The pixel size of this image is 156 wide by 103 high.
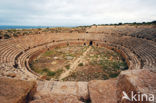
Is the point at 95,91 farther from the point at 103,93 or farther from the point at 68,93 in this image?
the point at 68,93

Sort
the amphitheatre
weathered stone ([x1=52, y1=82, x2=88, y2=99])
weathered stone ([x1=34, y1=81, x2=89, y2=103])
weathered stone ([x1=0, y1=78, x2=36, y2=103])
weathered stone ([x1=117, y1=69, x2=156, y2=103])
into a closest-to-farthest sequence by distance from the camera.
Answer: weathered stone ([x1=117, y1=69, x2=156, y2=103])
weathered stone ([x1=0, y1=78, x2=36, y2=103])
the amphitheatre
weathered stone ([x1=34, y1=81, x2=89, y2=103])
weathered stone ([x1=52, y1=82, x2=88, y2=99])

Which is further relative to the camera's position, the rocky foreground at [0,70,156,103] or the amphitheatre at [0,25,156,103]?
the amphitheatre at [0,25,156,103]

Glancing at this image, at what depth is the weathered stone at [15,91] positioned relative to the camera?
6.69 ft

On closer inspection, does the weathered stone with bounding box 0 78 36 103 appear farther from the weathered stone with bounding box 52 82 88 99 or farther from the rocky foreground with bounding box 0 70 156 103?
the weathered stone with bounding box 52 82 88 99

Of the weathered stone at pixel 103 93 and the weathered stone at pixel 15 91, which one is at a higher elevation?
the weathered stone at pixel 15 91

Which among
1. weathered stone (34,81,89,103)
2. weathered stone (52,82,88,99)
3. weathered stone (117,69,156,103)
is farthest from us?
weathered stone (52,82,88,99)

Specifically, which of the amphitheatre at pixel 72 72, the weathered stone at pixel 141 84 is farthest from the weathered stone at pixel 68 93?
the weathered stone at pixel 141 84

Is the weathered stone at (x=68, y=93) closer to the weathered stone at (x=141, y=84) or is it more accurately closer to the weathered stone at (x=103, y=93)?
the weathered stone at (x=103, y=93)

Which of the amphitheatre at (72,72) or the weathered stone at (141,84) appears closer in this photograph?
the weathered stone at (141,84)

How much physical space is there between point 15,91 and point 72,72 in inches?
417

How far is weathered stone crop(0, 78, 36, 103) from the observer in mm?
2040

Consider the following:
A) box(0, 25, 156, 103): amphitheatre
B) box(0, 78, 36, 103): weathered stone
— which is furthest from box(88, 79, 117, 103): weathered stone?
box(0, 78, 36, 103): weathered stone

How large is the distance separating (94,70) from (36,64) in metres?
9.68

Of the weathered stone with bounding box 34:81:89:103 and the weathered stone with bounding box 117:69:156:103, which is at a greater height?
the weathered stone with bounding box 117:69:156:103
